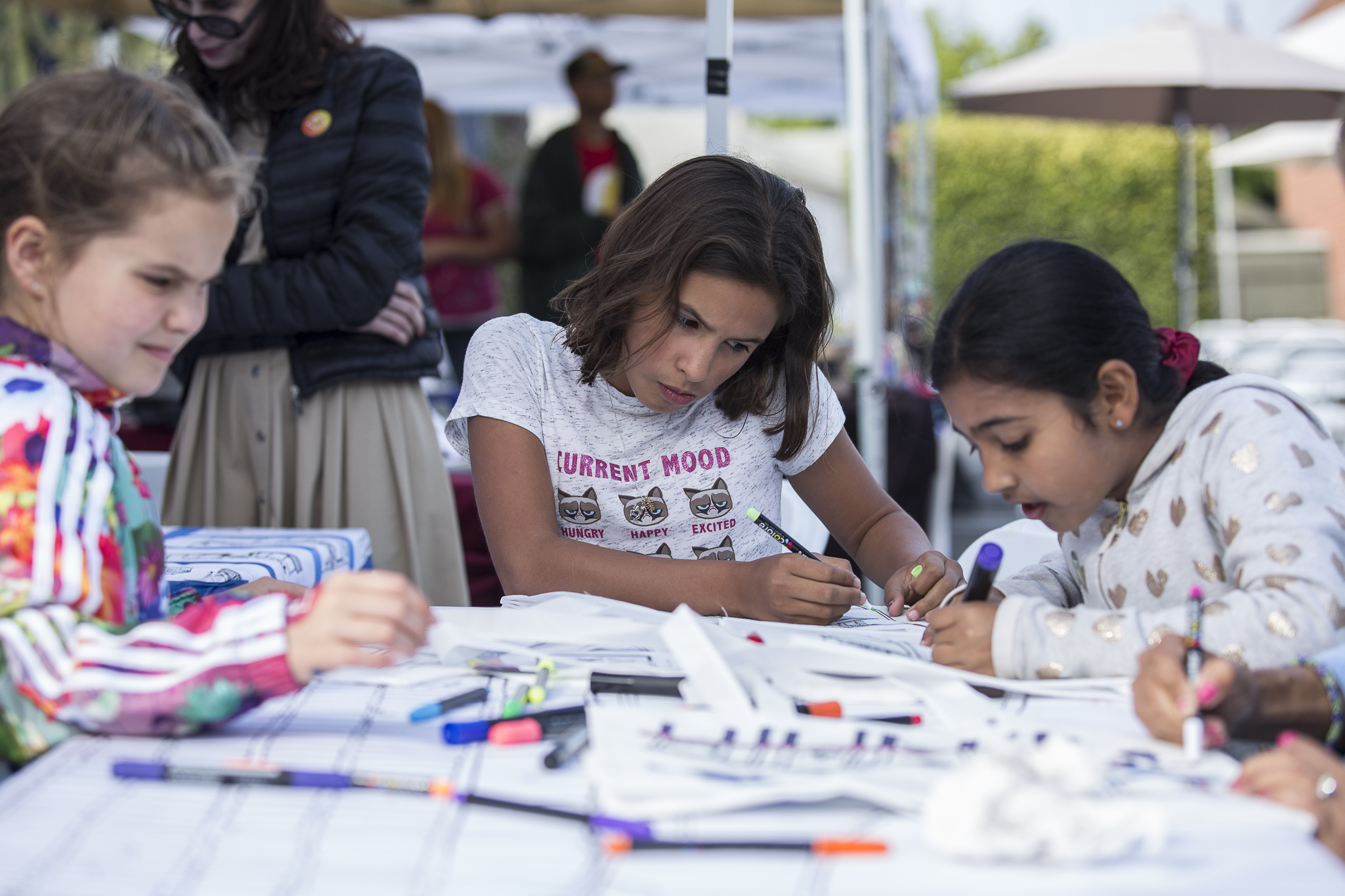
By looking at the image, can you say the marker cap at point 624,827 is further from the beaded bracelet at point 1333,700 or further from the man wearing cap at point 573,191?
the man wearing cap at point 573,191

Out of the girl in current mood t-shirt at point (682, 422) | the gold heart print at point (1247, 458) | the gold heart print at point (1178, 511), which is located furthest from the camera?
the girl in current mood t-shirt at point (682, 422)

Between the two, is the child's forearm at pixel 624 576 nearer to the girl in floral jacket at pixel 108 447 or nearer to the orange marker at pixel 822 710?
the orange marker at pixel 822 710

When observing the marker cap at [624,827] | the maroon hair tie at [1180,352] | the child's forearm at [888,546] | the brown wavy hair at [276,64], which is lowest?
the child's forearm at [888,546]

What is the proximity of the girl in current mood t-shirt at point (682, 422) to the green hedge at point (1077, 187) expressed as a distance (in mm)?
11365

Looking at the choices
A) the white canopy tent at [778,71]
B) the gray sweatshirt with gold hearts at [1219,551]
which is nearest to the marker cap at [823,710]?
the gray sweatshirt with gold hearts at [1219,551]

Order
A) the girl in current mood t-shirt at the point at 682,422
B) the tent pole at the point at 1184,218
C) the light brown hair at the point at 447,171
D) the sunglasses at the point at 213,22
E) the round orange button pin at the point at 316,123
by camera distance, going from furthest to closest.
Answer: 1. the tent pole at the point at 1184,218
2. the light brown hair at the point at 447,171
3. the round orange button pin at the point at 316,123
4. the sunglasses at the point at 213,22
5. the girl in current mood t-shirt at the point at 682,422

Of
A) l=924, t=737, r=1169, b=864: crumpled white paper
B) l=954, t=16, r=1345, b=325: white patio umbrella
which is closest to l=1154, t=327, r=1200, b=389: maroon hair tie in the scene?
l=924, t=737, r=1169, b=864: crumpled white paper

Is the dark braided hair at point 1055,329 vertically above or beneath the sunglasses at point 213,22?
beneath

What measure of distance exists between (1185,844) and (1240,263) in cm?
1725

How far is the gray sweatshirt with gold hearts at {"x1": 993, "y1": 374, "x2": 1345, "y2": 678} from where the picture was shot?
44.5 inches

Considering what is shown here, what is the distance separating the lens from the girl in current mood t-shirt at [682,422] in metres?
1.65

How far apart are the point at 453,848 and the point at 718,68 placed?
2.06 metres

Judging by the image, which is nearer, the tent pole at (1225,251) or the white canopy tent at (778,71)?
the white canopy tent at (778,71)

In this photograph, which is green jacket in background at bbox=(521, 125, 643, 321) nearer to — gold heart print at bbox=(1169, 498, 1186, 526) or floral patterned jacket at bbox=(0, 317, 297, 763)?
gold heart print at bbox=(1169, 498, 1186, 526)
